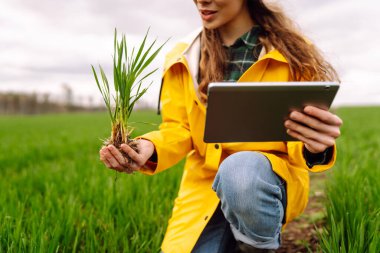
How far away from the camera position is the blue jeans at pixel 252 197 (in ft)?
5.09

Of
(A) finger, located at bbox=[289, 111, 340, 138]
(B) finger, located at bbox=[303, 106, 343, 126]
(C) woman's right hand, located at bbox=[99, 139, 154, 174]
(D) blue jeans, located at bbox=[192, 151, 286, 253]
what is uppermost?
(B) finger, located at bbox=[303, 106, 343, 126]

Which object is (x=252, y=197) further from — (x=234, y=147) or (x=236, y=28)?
(x=236, y=28)

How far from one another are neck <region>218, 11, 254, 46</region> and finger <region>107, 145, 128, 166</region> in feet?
2.95

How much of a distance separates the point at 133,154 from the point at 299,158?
Result: 2.20 ft

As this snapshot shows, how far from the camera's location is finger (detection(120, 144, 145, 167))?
1.44 m

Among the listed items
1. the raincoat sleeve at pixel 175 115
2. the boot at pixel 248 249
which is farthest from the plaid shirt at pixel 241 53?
the boot at pixel 248 249

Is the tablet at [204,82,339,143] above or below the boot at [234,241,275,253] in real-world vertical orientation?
above

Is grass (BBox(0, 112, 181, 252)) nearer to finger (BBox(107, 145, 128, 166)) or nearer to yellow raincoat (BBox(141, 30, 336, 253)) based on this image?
yellow raincoat (BBox(141, 30, 336, 253))

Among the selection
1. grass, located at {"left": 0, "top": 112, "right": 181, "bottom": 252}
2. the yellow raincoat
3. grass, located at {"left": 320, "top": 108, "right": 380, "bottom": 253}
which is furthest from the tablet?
grass, located at {"left": 0, "top": 112, "right": 181, "bottom": 252}

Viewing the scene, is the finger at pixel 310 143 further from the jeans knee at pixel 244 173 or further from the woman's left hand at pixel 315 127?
the jeans knee at pixel 244 173

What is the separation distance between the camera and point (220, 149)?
72.8 inches

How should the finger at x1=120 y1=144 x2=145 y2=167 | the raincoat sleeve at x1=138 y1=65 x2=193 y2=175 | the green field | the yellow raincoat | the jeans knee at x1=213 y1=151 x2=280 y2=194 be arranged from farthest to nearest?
the raincoat sleeve at x1=138 y1=65 x2=193 y2=175 → the yellow raincoat → the green field → the jeans knee at x1=213 y1=151 x2=280 y2=194 → the finger at x1=120 y1=144 x2=145 y2=167

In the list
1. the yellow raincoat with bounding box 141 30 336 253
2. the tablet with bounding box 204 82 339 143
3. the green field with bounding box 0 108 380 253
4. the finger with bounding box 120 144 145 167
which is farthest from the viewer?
the yellow raincoat with bounding box 141 30 336 253

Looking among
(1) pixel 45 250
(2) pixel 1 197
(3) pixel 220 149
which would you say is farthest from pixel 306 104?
(2) pixel 1 197
